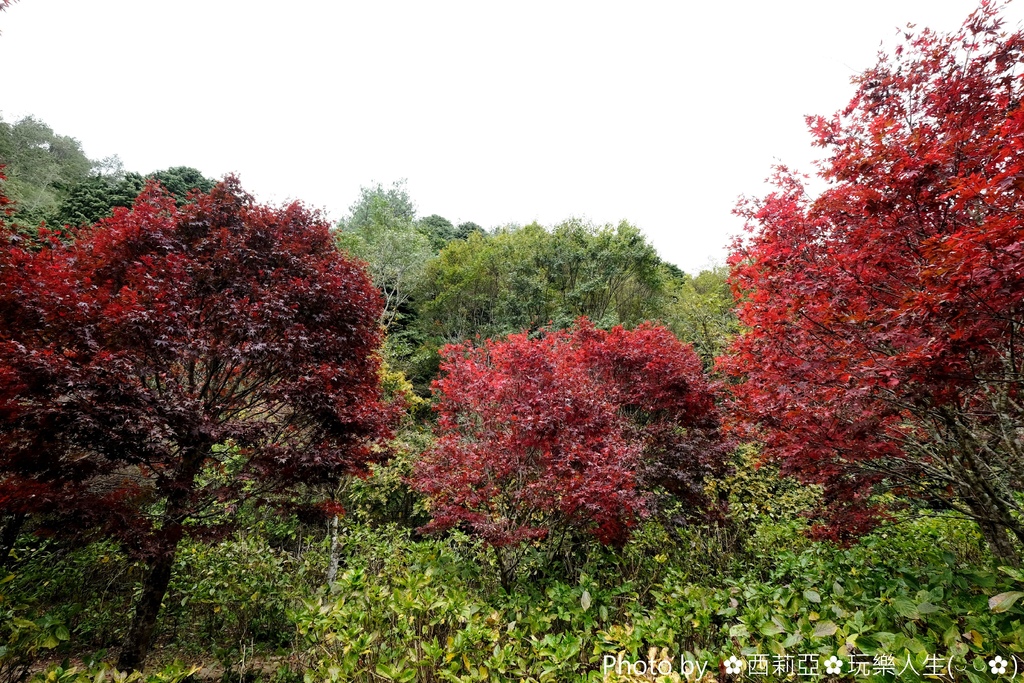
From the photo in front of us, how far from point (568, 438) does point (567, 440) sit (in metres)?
0.05

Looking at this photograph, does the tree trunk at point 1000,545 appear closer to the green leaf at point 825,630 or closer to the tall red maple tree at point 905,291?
the tall red maple tree at point 905,291

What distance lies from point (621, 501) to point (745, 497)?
509 centimetres

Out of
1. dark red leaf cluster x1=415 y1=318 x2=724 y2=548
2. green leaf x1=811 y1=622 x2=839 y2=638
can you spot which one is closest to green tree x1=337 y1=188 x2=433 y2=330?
dark red leaf cluster x1=415 y1=318 x2=724 y2=548

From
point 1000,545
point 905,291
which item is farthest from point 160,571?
point 1000,545

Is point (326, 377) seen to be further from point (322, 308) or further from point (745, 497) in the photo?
point (745, 497)

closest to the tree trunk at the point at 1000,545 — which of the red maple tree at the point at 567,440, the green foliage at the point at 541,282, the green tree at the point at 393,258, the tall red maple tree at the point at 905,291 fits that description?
the tall red maple tree at the point at 905,291

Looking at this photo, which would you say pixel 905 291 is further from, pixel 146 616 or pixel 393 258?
pixel 393 258

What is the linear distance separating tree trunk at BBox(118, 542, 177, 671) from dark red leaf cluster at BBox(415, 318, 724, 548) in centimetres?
252

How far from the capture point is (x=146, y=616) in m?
4.14

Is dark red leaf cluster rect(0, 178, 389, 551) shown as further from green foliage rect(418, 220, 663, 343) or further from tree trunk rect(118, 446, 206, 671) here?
green foliage rect(418, 220, 663, 343)

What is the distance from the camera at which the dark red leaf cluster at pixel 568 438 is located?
4941 mm

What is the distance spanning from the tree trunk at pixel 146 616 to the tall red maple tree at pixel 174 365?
0.5 inches

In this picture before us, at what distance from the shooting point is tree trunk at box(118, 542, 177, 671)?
159 inches

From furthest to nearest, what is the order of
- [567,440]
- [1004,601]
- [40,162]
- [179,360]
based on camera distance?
[40,162] → [567,440] → [179,360] → [1004,601]
